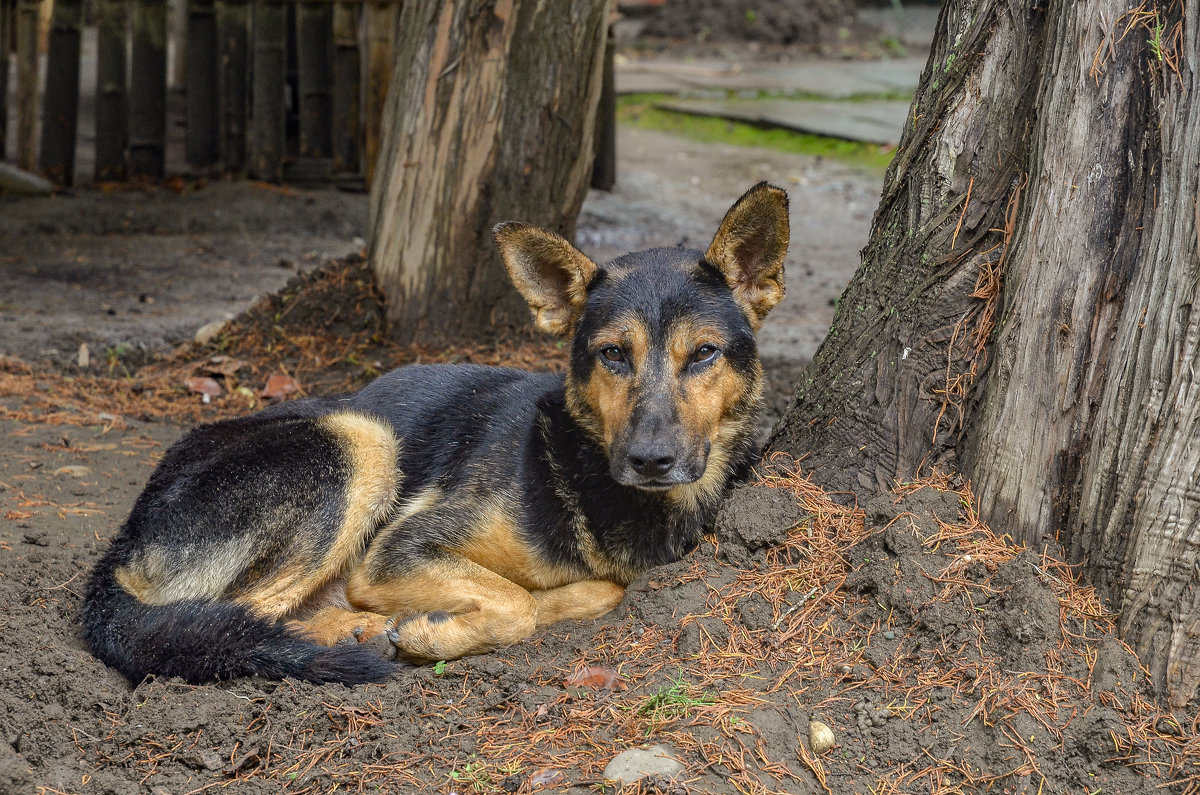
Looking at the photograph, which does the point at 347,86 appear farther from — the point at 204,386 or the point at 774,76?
the point at 774,76

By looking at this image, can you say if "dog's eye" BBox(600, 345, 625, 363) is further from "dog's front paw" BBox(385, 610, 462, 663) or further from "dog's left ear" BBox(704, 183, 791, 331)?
"dog's front paw" BBox(385, 610, 462, 663)

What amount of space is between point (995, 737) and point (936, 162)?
2.03m

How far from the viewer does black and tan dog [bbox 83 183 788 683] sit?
12.8ft

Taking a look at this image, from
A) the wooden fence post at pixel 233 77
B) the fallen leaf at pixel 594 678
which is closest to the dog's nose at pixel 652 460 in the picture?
the fallen leaf at pixel 594 678

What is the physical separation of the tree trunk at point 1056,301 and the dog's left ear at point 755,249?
0.40 m

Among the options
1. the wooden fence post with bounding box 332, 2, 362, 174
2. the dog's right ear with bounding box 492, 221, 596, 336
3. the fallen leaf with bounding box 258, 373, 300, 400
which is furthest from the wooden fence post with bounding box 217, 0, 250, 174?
the dog's right ear with bounding box 492, 221, 596, 336

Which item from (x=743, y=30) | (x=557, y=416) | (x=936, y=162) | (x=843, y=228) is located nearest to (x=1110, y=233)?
(x=936, y=162)

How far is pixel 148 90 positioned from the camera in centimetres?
1058

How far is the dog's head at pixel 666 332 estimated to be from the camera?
392cm

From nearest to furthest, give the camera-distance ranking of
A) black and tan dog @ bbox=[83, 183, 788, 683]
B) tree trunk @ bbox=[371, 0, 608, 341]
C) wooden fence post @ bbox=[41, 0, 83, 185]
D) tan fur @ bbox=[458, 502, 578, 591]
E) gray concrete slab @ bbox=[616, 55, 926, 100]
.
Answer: black and tan dog @ bbox=[83, 183, 788, 683] < tan fur @ bbox=[458, 502, 578, 591] < tree trunk @ bbox=[371, 0, 608, 341] < wooden fence post @ bbox=[41, 0, 83, 185] < gray concrete slab @ bbox=[616, 55, 926, 100]

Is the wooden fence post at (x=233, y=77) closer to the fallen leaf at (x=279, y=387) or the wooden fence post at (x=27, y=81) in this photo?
the wooden fence post at (x=27, y=81)

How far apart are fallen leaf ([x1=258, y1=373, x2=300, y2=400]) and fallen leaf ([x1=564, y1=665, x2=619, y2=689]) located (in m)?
3.58

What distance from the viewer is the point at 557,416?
4578mm

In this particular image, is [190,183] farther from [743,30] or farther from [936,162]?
[743,30]
